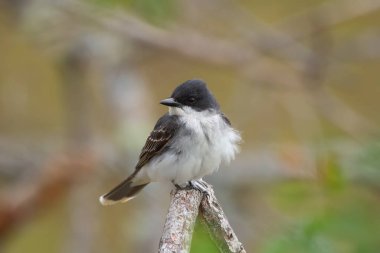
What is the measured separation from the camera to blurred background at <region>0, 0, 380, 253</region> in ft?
22.1

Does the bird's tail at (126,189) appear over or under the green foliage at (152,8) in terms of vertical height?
under

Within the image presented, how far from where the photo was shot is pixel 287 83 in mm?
7363

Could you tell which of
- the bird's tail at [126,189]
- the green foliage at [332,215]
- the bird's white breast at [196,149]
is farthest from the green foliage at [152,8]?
the green foliage at [332,215]

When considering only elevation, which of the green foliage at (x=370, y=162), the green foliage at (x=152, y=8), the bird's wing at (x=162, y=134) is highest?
the green foliage at (x=152, y=8)

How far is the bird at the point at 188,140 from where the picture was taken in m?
4.39

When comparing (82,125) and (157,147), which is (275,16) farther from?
(157,147)

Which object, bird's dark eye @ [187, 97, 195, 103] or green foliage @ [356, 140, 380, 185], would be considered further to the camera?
green foliage @ [356, 140, 380, 185]

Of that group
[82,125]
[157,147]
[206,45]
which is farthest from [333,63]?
[157,147]

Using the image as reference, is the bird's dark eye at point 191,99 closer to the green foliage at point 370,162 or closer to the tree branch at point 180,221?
the green foliage at point 370,162

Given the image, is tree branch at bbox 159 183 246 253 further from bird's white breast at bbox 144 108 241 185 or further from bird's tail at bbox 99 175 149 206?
bird's tail at bbox 99 175 149 206

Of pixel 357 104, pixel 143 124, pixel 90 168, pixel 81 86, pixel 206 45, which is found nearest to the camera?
pixel 90 168

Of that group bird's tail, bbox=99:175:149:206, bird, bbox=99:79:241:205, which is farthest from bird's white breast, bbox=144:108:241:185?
bird's tail, bbox=99:175:149:206

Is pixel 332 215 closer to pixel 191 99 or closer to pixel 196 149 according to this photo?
pixel 196 149

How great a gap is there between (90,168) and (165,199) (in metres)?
0.99
